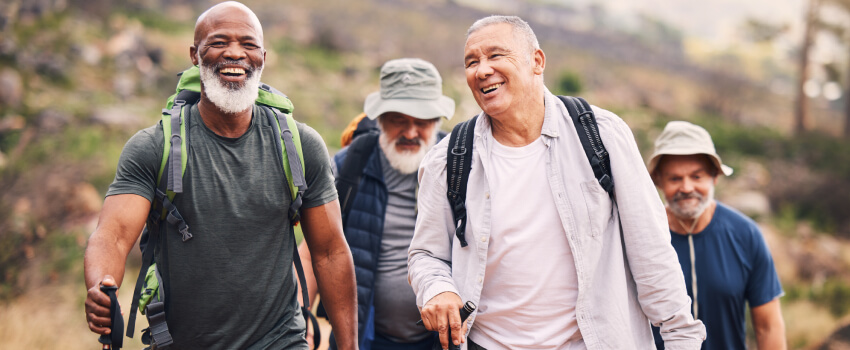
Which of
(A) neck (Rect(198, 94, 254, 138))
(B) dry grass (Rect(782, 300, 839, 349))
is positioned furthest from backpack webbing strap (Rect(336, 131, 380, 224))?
(B) dry grass (Rect(782, 300, 839, 349))

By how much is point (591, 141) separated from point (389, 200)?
1589 millimetres

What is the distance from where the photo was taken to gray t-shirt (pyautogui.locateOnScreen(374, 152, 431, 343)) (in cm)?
341

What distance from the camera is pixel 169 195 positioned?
237 centimetres

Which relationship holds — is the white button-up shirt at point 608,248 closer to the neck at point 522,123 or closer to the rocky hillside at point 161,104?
the neck at point 522,123

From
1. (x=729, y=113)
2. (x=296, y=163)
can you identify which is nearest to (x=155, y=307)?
(x=296, y=163)

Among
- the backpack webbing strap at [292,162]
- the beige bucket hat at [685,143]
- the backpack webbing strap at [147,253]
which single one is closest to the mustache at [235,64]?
the backpack webbing strap at [292,162]

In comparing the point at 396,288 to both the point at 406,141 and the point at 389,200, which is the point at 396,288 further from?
the point at 406,141

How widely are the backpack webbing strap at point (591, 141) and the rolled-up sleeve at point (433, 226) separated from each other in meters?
0.54

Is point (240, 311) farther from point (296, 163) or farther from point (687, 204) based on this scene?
point (687, 204)

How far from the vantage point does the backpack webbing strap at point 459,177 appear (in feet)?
7.71

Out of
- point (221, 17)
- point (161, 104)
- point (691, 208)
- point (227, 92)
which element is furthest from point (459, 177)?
point (161, 104)

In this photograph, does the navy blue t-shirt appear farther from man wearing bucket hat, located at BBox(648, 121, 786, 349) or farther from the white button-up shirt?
the white button-up shirt

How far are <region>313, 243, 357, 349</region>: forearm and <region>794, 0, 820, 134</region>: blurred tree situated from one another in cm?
2331

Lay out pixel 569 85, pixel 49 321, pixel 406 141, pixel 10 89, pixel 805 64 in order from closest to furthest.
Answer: pixel 406 141 < pixel 49 321 < pixel 10 89 < pixel 569 85 < pixel 805 64
